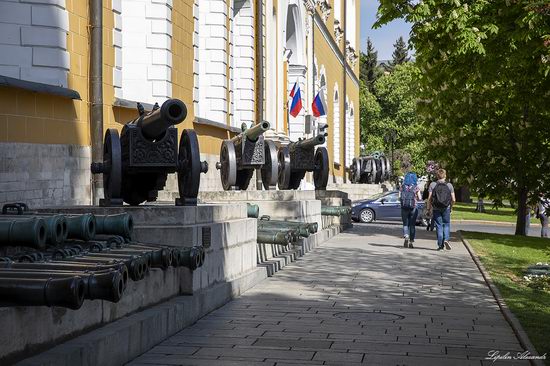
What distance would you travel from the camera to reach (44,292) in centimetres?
509

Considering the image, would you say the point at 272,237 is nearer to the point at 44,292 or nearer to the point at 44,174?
the point at 44,174

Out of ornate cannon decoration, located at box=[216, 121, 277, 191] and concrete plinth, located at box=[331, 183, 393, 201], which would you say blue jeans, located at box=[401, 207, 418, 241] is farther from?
concrete plinth, located at box=[331, 183, 393, 201]

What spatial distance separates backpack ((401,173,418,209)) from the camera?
2028cm

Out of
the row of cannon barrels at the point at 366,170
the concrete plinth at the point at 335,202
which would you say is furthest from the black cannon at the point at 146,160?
the row of cannon barrels at the point at 366,170

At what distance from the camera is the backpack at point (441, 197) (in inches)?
747

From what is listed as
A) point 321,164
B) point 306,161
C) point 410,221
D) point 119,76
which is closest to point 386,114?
point 321,164

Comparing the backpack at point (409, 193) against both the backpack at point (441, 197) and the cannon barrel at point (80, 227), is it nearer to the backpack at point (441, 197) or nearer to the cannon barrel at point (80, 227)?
the backpack at point (441, 197)

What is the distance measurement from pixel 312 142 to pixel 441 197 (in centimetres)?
477

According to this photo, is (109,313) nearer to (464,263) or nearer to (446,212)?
(464,263)

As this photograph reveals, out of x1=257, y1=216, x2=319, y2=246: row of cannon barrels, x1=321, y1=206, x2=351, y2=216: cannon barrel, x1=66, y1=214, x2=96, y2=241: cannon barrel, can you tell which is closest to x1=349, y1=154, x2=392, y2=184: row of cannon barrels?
x1=321, y1=206, x2=351, y2=216: cannon barrel

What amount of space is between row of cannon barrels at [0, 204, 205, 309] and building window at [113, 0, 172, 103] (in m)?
10.6

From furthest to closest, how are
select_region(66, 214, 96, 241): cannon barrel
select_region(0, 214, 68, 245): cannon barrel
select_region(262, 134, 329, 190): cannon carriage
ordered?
select_region(262, 134, 329, 190): cannon carriage < select_region(66, 214, 96, 241): cannon barrel < select_region(0, 214, 68, 245): cannon barrel

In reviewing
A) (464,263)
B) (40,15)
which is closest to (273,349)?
Result: (40,15)

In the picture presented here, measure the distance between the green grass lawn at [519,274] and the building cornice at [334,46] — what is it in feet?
77.2
